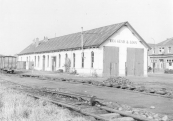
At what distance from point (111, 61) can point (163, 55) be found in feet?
101

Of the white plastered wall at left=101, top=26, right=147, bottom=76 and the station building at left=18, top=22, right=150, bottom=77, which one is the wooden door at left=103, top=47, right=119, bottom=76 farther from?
the white plastered wall at left=101, top=26, right=147, bottom=76

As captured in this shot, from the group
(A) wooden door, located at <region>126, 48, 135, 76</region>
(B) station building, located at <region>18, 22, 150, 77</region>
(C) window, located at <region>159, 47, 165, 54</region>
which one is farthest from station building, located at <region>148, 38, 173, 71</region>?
(A) wooden door, located at <region>126, 48, 135, 76</region>

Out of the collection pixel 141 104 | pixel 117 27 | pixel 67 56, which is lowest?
pixel 141 104

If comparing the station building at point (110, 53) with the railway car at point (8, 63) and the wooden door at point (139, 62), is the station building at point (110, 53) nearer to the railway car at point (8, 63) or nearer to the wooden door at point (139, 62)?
the wooden door at point (139, 62)

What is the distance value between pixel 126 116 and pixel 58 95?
18.3 feet

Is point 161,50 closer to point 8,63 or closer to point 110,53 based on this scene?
point 110,53

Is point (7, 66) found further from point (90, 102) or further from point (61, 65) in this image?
point (90, 102)

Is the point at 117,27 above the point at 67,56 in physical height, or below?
above

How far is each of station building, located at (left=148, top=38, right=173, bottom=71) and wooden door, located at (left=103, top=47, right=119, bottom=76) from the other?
2615 centimetres

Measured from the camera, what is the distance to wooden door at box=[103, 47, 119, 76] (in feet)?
94.6

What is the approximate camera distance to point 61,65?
3825 cm

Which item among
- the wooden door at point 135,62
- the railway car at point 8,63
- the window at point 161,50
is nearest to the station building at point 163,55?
the window at point 161,50

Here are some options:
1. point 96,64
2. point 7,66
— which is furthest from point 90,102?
point 7,66

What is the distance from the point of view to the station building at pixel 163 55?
176 feet
